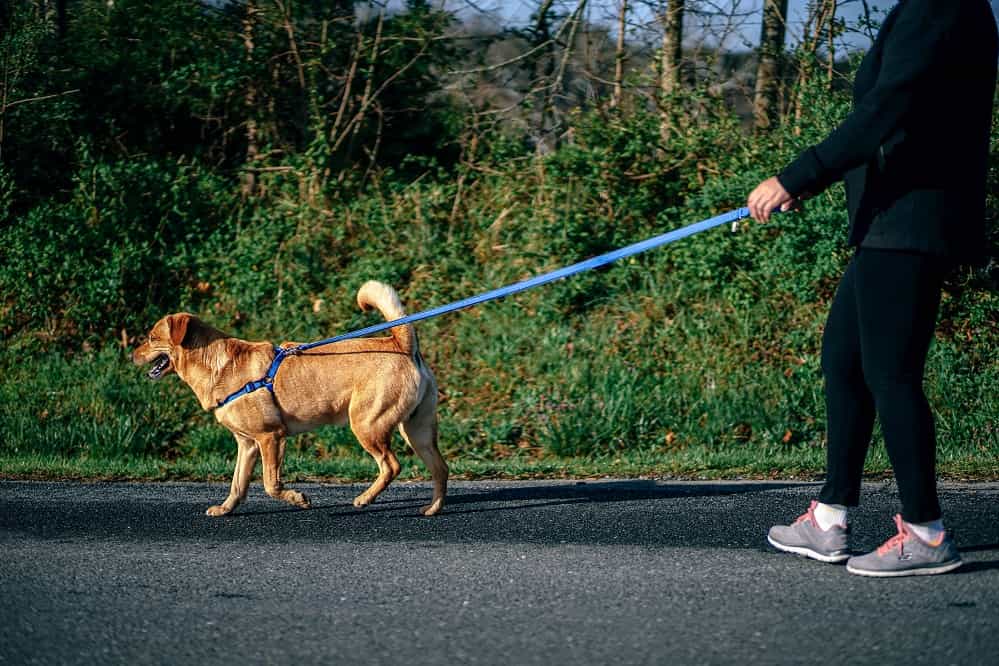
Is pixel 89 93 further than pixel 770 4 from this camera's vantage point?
Yes

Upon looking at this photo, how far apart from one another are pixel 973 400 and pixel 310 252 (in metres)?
6.95

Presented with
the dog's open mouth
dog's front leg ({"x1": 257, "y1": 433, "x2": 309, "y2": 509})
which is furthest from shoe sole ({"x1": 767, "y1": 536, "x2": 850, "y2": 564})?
the dog's open mouth

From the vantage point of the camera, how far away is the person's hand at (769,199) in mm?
3832

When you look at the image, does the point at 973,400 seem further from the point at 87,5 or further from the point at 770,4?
the point at 87,5

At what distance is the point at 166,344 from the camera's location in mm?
6223

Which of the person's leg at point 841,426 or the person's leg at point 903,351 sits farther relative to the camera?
the person's leg at point 841,426

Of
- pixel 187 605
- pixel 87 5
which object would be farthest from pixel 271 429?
pixel 87 5

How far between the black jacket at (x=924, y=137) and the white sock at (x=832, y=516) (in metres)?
1.06

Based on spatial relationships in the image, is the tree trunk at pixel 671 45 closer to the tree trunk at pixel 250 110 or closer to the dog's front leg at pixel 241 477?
the tree trunk at pixel 250 110

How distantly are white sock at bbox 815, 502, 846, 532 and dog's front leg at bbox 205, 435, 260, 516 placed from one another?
302cm

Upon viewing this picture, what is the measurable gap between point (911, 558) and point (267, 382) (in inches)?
141

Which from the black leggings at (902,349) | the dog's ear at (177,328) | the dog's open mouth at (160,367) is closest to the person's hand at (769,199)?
the black leggings at (902,349)

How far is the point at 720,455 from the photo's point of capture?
24.2 ft

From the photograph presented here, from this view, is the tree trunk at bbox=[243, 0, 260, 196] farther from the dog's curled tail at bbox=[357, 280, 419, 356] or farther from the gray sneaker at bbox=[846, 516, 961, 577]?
the gray sneaker at bbox=[846, 516, 961, 577]
